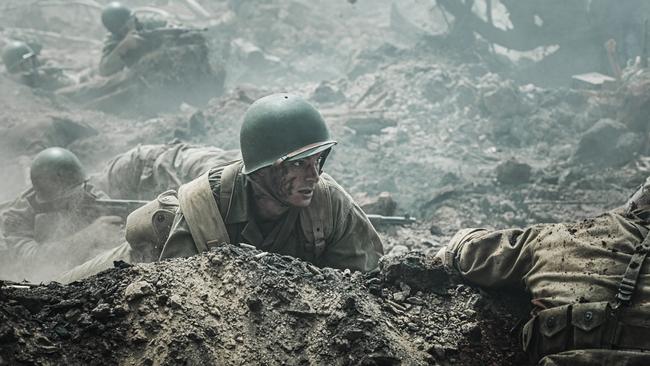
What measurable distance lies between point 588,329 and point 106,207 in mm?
5176

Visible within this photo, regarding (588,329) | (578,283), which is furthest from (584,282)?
(588,329)

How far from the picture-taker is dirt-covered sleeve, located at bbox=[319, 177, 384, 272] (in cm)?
371

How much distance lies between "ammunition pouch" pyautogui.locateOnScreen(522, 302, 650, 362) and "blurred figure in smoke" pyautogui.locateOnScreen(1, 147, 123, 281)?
4.49 metres

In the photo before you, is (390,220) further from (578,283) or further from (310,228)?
(578,283)

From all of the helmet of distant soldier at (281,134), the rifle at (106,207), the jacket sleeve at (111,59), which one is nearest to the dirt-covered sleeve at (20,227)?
the rifle at (106,207)

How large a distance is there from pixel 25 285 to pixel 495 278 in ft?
6.96

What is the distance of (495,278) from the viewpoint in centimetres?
264

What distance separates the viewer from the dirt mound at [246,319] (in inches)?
81.6

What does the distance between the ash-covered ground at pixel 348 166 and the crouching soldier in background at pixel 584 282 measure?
268mm

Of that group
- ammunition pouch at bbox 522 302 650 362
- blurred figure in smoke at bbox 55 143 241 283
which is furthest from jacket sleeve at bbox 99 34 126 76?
ammunition pouch at bbox 522 302 650 362

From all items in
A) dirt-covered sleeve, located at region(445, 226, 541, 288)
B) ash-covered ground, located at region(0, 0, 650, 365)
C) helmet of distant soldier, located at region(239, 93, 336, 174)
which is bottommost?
ash-covered ground, located at region(0, 0, 650, 365)

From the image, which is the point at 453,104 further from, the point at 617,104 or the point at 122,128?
the point at 122,128

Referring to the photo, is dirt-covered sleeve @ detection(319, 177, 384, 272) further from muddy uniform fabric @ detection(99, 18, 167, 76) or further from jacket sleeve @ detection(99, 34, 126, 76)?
jacket sleeve @ detection(99, 34, 126, 76)

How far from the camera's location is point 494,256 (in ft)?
8.51
